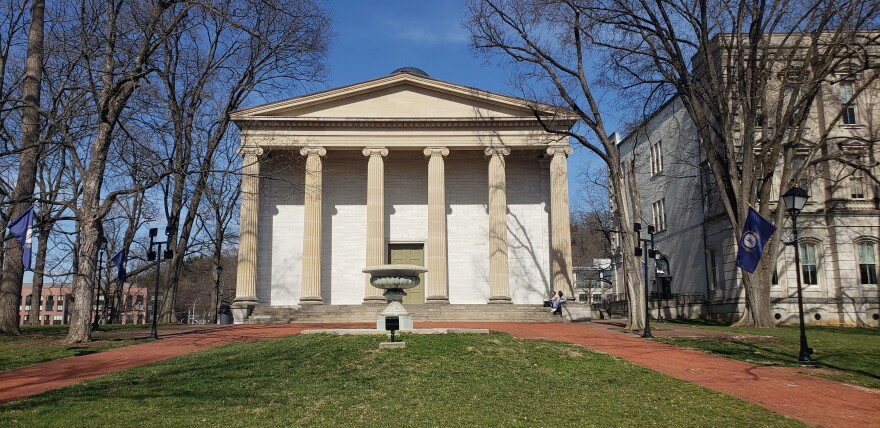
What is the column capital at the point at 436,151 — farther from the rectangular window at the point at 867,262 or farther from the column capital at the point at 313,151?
the rectangular window at the point at 867,262

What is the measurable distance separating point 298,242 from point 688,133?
24.3m

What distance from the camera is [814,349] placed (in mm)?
18000

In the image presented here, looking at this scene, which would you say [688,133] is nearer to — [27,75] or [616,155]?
[616,155]

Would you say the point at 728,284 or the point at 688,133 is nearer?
the point at 728,284

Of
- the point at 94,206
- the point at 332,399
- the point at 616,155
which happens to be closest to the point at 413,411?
the point at 332,399

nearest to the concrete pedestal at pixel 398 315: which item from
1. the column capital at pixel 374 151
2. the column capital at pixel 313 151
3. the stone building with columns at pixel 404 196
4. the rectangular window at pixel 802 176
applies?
the stone building with columns at pixel 404 196

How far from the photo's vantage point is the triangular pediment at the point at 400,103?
31952 millimetres

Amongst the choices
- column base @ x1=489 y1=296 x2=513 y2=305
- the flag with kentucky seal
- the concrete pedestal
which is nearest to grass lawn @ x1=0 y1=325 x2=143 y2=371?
the concrete pedestal

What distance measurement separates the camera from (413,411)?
9750 mm

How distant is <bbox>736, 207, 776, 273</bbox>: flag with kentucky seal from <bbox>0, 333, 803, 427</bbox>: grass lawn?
4.84 metres

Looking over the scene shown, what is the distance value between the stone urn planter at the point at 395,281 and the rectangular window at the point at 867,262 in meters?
24.8

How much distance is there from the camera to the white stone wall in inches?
1319

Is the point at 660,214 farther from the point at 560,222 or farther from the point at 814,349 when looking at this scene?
the point at 814,349

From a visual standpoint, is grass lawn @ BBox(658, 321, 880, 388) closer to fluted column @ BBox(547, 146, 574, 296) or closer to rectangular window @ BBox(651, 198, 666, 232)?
fluted column @ BBox(547, 146, 574, 296)
